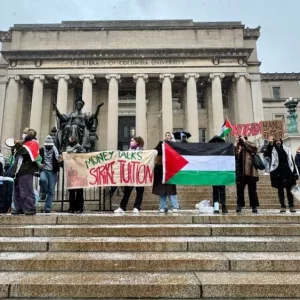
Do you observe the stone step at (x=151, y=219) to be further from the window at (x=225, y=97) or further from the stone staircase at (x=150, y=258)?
the window at (x=225, y=97)

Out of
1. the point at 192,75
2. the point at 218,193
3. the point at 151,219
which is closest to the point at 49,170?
the point at 151,219

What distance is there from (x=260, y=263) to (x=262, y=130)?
19.1m

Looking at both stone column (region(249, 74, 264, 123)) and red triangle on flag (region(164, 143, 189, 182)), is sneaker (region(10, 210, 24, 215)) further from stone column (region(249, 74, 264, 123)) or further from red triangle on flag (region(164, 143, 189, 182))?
stone column (region(249, 74, 264, 123))

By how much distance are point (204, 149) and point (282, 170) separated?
2.21m

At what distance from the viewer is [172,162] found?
9.07m

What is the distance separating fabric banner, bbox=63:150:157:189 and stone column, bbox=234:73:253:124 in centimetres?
2403

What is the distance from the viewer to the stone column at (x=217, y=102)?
103 feet

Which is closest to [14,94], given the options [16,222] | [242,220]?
[16,222]

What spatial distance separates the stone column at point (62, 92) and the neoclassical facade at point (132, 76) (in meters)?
0.10

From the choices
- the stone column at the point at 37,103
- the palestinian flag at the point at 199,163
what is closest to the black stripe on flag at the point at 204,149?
the palestinian flag at the point at 199,163

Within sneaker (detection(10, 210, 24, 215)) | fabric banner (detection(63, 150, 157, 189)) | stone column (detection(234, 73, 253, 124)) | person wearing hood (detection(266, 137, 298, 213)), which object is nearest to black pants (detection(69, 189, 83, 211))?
fabric banner (detection(63, 150, 157, 189))

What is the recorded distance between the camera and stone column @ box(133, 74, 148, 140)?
3146 cm

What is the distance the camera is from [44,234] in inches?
225

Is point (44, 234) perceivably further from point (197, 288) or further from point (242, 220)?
point (242, 220)
